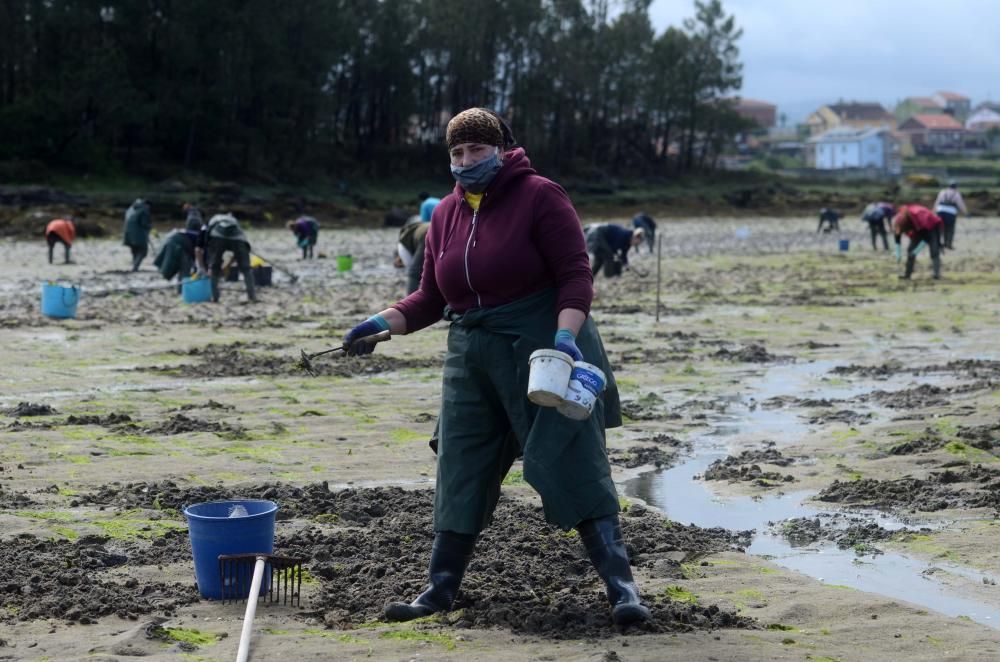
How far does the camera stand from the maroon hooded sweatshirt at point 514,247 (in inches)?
198

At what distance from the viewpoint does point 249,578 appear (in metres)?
5.37

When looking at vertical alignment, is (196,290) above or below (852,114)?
below

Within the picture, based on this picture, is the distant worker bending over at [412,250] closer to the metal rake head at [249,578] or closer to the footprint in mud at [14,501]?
the footprint in mud at [14,501]

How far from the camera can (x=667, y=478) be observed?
8.16 m

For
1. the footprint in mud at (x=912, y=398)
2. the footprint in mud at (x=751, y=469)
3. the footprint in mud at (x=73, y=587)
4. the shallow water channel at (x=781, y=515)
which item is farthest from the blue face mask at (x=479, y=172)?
the footprint in mud at (x=912, y=398)

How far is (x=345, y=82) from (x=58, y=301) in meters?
53.7

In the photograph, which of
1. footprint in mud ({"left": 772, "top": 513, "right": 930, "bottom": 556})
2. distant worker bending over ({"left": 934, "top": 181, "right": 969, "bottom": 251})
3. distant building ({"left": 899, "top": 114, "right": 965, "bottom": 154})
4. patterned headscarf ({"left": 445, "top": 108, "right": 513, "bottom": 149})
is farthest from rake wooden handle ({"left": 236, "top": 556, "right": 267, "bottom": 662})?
distant building ({"left": 899, "top": 114, "right": 965, "bottom": 154})

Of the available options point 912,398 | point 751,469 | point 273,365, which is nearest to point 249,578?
point 751,469

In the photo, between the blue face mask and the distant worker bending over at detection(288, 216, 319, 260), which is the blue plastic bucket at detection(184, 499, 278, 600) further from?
the distant worker bending over at detection(288, 216, 319, 260)

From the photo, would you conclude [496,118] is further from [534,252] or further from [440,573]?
[440,573]

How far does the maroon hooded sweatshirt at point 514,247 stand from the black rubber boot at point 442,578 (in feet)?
2.85

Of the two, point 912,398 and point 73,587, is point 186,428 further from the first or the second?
point 912,398

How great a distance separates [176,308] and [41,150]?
37.5 m

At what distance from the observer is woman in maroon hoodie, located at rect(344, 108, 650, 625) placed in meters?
4.96
